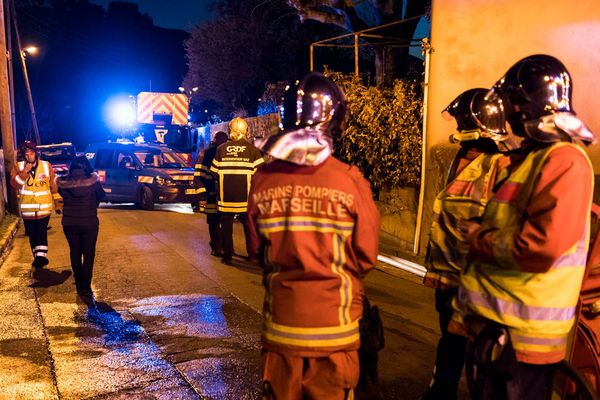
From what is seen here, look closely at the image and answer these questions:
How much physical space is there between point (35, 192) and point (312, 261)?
262 inches

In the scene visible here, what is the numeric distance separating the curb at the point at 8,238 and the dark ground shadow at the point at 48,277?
4.24 feet

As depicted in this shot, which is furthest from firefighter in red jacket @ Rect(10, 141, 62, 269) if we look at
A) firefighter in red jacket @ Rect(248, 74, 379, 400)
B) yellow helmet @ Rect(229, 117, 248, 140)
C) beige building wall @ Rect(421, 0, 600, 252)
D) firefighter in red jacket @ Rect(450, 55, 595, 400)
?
firefighter in red jacket @ Rect(450, 55, 595, 400)

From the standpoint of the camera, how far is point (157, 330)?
5.58 metres

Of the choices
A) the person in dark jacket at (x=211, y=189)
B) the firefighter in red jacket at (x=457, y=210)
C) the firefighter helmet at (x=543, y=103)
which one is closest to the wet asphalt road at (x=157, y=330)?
the person in dark jacket at (x=211, y=189)

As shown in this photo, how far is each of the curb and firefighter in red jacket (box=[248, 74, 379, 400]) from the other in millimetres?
7711

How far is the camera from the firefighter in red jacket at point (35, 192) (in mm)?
8055

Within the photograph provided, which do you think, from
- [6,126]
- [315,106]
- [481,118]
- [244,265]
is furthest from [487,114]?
[6,126]

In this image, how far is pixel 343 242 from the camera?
2.60 m

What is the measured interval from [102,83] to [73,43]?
410 centimetres

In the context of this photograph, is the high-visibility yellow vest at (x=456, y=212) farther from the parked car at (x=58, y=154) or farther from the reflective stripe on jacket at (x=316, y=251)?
the parked car at (x=58, y=154)

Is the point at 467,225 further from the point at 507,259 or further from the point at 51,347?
the point at 51,347

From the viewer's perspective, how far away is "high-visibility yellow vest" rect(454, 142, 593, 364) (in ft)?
8.04

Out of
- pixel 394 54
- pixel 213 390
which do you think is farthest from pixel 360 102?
pixel 213 390

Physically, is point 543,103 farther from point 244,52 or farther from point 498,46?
point 244,52
